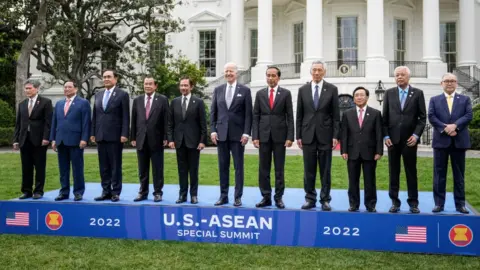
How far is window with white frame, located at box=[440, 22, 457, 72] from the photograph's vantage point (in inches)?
1183

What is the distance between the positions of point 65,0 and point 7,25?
9.94ft

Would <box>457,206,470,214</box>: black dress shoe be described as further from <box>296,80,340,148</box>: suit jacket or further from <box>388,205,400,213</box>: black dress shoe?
<box>296,80,340,148</box>: suit jacket

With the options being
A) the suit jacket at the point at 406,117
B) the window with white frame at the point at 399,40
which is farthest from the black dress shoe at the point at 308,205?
the window with white frame at the point at 399,40

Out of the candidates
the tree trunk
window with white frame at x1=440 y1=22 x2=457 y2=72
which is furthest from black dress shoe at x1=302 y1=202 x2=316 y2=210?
window with white frame at x1=440 y1=22 x2=457 y2=72

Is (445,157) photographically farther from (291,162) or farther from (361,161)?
(291,162)

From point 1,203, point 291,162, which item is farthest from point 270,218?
point 291,162

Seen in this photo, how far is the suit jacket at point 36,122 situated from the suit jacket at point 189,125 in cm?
232

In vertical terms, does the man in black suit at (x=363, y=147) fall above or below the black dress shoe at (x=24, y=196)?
above

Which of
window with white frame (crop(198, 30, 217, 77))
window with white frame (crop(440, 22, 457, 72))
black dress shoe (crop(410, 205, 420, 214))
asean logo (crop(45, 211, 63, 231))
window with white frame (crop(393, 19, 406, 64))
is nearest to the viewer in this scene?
black dress shoe (crop(410, 205, 420, 214))

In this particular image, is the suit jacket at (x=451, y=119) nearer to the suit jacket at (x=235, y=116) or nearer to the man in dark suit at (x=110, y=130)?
the suit jacket at (x=235, y=116)

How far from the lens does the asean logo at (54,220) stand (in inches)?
300

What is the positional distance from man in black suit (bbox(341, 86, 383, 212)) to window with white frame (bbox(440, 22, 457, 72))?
82.7ft

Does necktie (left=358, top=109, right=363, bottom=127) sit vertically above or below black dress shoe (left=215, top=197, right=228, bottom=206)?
above

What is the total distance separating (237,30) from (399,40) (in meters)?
A: 9.47
